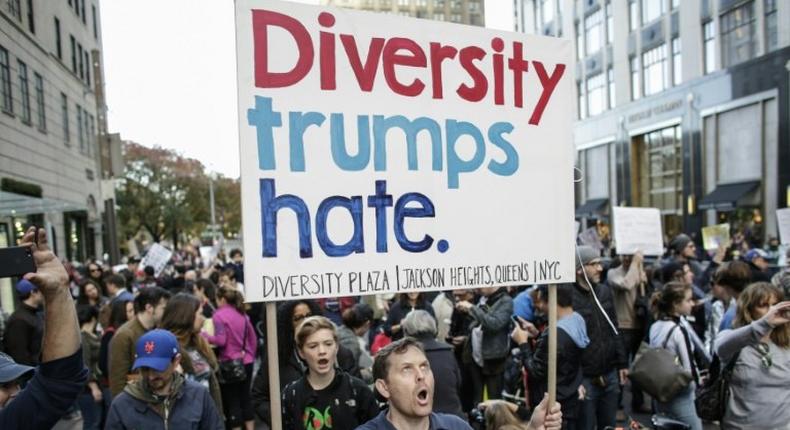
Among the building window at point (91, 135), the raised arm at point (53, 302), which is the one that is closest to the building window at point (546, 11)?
the building window at point (91, 135)

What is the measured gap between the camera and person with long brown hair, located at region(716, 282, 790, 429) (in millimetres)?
3383

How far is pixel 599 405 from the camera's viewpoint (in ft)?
15.9

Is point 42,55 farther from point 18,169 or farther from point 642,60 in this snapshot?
point 642,60

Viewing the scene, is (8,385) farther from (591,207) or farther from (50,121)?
(591,207)

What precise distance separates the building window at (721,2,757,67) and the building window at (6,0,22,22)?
24.6 m

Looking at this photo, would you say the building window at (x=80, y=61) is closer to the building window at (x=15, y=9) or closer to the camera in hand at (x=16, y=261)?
the building window at (x=15, y=9)

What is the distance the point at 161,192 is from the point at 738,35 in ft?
140

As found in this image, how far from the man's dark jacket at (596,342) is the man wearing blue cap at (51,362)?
368 centimetres

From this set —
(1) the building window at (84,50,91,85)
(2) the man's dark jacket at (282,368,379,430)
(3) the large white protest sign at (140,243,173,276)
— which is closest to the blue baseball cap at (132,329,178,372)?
(2) the man's dark jacket at (282,368,379,430)

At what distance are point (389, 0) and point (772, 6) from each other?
6943cm

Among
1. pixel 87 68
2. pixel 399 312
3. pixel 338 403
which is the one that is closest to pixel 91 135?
pixel 87 68

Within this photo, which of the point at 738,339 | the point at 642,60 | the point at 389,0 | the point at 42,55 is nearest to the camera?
the point at 738,339

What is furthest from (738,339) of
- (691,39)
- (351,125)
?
(691,39)

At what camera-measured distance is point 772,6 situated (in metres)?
22.0
